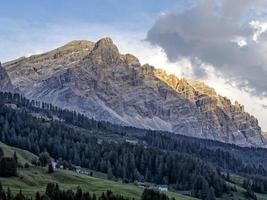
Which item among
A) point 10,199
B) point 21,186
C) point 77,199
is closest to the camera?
point 10,199

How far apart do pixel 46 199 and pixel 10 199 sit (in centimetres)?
995

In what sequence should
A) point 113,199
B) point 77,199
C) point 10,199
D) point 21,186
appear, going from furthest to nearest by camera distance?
point 21,186 → point 113,199 → point 77,199 → point 10,199

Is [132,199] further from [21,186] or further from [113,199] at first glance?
[21,186]

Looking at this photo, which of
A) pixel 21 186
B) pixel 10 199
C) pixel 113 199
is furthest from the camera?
pixel 21 186

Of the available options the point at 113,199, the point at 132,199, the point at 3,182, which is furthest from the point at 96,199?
the point at 3,182

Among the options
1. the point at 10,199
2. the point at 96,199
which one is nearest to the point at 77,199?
the point at 96,199

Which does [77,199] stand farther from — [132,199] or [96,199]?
[132,199]

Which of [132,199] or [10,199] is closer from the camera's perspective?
[10,199]

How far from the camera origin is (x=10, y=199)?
151m

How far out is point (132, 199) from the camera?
199 meters

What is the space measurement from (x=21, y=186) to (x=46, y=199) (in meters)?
45.1

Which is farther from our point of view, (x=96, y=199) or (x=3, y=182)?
(x=3, y=182)

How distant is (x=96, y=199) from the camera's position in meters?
179

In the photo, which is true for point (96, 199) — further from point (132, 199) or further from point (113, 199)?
point (132, 199)
